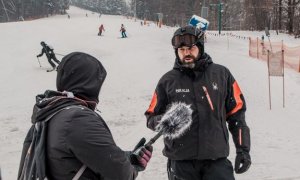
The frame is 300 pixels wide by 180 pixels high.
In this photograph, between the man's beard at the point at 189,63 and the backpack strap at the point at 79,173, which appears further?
the man's beard at the point at 189,63

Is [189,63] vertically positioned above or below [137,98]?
above

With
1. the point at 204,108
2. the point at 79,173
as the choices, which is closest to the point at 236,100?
the point at 204,108

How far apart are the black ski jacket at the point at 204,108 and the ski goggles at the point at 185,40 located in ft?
0.54

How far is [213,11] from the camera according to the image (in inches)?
3123

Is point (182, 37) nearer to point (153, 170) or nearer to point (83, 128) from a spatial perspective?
point (83, 128)

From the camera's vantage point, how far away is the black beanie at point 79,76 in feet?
8.65

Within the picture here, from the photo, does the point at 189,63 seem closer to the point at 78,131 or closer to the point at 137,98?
the point at 78,131

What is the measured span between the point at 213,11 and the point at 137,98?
6676cm

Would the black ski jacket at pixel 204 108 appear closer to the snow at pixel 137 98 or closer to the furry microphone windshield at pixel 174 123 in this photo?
the furry microphone windshield at pixel 174 123

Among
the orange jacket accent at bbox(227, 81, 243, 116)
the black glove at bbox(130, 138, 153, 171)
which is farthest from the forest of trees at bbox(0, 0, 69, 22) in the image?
the black glove at bbox(130, 138, 153, 171)

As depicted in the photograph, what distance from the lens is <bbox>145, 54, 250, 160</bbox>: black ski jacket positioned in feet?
13.0

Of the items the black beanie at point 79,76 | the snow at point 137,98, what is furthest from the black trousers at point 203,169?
the snow at point 137,98

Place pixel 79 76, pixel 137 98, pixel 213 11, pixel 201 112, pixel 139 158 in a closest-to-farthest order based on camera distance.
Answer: pixel 79 76 < pixel 139 158 < pixel 201 112 < pixel 137 98 < pixel 213 11

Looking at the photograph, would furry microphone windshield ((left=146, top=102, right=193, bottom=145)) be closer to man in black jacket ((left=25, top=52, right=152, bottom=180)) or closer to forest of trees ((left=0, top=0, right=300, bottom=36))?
man in black jacket ((left=25, top=52, right=152, bottom=180))
